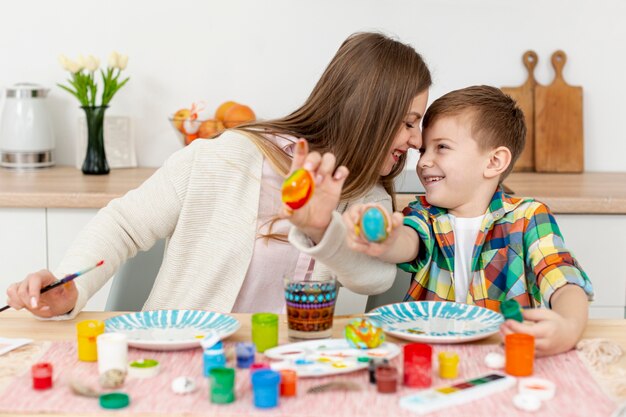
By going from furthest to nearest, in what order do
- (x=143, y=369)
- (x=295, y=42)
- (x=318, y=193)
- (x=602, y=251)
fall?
(x=295, y=42) < (x=602, y=251) < (x=318, y=193) < (x=143, y=369)

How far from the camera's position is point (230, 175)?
179 centimetres

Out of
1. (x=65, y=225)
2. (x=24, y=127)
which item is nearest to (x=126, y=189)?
(x=65, y=225)

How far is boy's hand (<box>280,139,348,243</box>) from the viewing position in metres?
1.31

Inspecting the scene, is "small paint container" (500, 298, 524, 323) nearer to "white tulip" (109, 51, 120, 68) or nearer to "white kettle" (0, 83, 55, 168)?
"white tulip" (109, 51, 120, 68)

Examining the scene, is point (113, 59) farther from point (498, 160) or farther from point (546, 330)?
point (546, 330)

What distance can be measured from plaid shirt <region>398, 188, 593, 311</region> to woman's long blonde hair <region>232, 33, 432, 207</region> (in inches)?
5.7

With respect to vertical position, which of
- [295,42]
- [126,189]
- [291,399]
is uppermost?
[295,42]

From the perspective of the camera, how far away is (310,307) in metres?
1.26

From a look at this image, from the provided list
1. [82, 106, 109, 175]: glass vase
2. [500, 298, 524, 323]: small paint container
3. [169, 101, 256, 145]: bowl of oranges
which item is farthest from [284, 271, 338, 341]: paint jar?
[82, 106, 109, 175]: glass vase

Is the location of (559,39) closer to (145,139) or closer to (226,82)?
(226,82)

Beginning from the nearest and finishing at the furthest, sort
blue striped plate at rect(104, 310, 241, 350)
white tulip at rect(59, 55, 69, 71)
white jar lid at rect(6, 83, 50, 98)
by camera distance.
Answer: blue striped plate at rect(104, 310, 241, 350) → white tulip at rect(59, 55, 69, 71) → white jar lid at rect(6, 83, 50, 98)

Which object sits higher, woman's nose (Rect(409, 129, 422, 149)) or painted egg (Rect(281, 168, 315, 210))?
woman's nose (Rect(409, 129, 422, 149))

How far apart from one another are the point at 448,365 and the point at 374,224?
0.24 metres

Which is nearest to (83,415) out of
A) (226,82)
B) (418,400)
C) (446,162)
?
(418,400)
